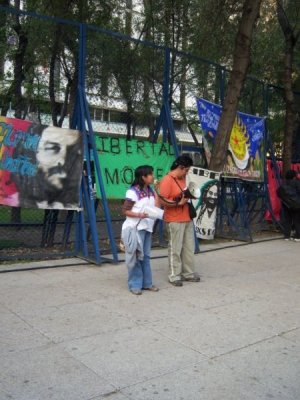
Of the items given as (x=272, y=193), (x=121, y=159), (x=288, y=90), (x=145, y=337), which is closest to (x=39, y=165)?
(x=121, y=159)

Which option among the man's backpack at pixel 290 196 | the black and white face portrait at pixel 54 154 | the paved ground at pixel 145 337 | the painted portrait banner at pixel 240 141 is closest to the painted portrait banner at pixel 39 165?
the black and white face portrait at pixel 54 154

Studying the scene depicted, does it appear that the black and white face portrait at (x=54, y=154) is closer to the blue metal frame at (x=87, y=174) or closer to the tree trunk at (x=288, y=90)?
the blue metal frame at (x=87, y=174)

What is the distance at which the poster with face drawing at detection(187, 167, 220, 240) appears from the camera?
28.3ft

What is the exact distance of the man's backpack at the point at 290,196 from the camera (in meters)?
9.97

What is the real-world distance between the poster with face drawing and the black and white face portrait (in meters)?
2.55

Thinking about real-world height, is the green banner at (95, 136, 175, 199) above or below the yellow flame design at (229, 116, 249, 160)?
below

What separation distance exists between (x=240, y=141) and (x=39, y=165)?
4.94 meters

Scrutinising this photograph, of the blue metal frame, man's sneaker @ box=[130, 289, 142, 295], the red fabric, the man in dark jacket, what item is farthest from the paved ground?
the red fabric

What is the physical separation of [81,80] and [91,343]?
431cm

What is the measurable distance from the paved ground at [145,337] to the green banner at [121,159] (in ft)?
4.68

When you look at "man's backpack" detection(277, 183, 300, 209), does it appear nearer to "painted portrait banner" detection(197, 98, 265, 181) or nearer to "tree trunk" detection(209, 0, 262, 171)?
"painted portrait banner" detection(197, 98, 265, 181)

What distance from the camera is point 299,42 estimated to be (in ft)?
→ 47.8

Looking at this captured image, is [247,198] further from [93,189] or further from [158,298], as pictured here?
[158,298]

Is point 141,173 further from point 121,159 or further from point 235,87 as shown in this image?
point 235,87
